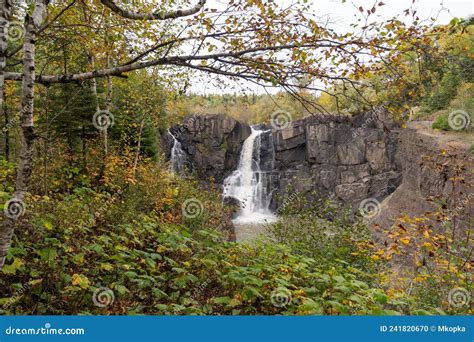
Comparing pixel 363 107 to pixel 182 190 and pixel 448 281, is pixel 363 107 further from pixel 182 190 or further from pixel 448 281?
pixel 182 190

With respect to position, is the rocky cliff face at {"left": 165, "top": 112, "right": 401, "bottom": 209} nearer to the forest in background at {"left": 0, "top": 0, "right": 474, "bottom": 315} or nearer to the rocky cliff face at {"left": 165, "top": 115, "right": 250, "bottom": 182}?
the rocky cliff face at {"left": 165, "top": 115, "right": 250, "bottom": 182}

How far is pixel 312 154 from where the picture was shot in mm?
31719

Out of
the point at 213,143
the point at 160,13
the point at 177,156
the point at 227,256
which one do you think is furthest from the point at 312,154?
the point at 160,13

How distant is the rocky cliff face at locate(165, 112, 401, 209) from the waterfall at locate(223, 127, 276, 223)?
2.34 feet

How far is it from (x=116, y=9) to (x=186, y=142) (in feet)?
94.2

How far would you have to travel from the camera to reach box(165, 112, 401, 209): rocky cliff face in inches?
1165

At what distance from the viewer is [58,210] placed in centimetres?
580

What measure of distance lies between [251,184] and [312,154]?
6.39 meters

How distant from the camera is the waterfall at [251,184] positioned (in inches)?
1152

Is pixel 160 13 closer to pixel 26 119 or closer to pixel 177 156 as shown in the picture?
pixel 26 119

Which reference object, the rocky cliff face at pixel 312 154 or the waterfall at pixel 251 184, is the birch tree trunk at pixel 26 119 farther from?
the rocky cliff face at pixel 312 154

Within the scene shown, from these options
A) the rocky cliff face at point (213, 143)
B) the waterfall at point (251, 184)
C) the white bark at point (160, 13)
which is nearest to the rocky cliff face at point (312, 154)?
the rocky cliff face at point (213, 143)

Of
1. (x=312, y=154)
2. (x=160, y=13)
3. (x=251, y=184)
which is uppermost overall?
(x=160, y=13)

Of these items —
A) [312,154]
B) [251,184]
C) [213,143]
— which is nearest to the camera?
[251,184]
